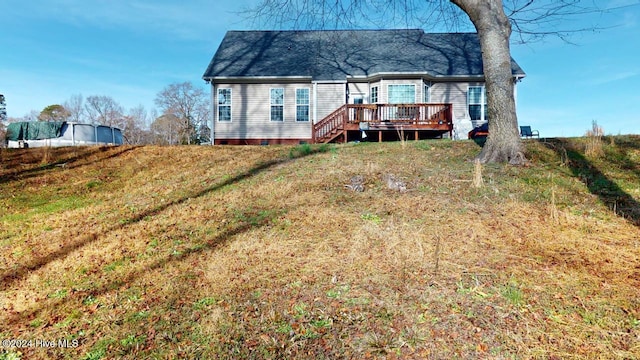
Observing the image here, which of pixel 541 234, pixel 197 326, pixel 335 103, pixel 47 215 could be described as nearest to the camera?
pixel 197 326

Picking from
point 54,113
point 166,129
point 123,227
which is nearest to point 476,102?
point 123,227

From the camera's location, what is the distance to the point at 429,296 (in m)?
2.71

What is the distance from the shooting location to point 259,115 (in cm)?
1661

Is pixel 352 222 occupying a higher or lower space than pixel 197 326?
higher

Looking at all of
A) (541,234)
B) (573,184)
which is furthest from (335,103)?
(541,234)

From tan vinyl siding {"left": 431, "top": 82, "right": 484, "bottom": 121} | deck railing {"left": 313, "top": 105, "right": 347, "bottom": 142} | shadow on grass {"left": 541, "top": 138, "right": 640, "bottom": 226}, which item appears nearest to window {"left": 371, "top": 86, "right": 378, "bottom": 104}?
deck railing {"left": 313, "top": 105, "right": 347, "bottom": 142}

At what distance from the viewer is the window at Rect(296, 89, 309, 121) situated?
54.4ft

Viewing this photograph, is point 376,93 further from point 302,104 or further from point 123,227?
point 123,227

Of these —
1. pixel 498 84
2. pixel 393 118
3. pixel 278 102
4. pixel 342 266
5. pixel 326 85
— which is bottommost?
pixel 342 266

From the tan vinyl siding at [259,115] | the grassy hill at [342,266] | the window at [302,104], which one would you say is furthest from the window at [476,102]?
the grassy hill at [342,266]

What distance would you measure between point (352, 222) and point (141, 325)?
2.29 m

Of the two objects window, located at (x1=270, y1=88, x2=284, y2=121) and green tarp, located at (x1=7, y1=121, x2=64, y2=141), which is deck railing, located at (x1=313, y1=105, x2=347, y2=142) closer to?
window, located at (x1=270, y1=88, x2=284, y2=121)

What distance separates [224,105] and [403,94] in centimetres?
844

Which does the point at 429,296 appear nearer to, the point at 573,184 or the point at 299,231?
the point at 299,231
